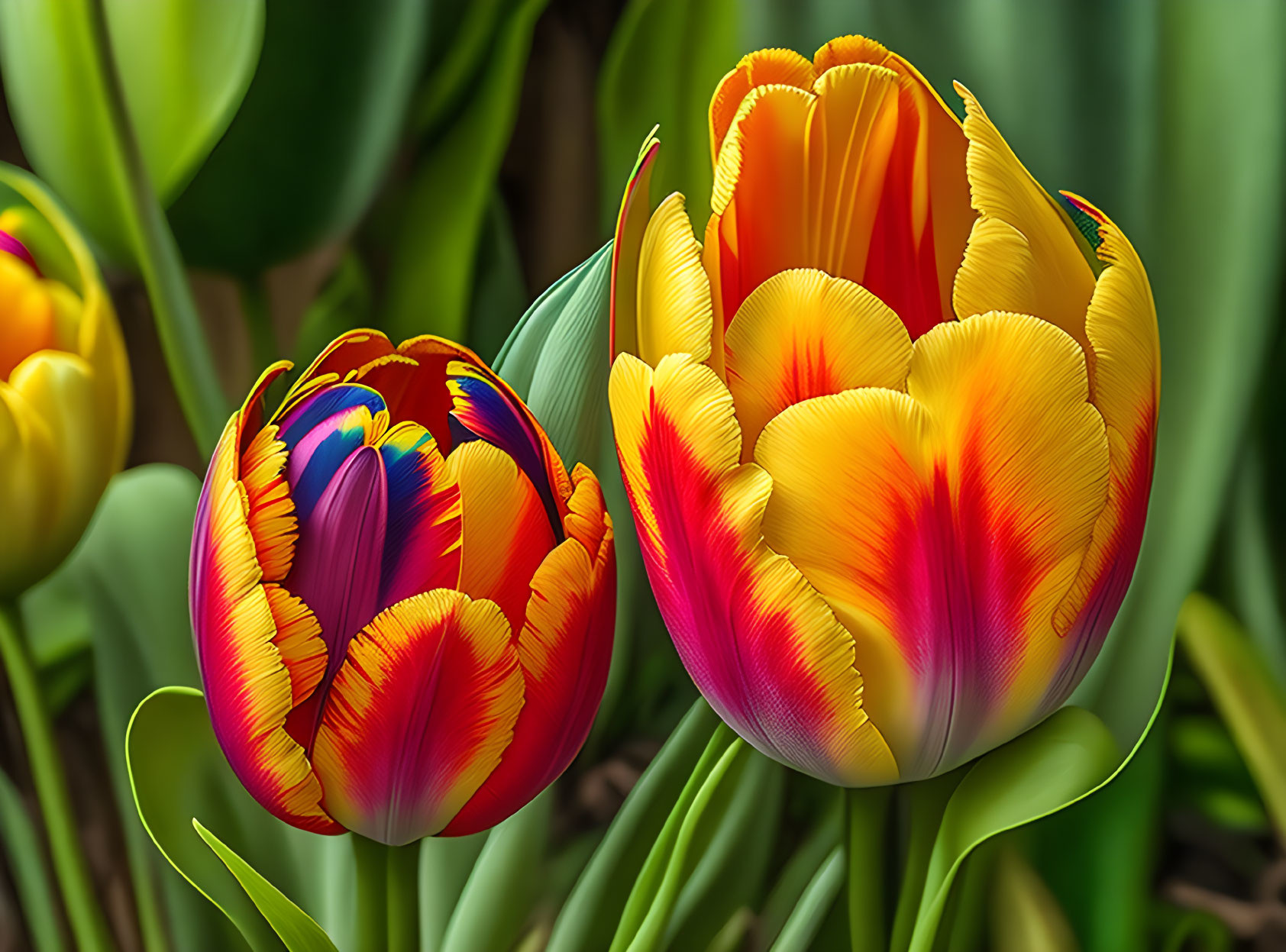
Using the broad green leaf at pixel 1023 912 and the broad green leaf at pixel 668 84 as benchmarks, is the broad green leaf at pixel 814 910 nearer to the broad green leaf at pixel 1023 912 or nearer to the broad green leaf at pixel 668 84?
the broad green leaf at pixel 1023 912

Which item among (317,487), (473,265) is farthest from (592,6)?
(317,487)

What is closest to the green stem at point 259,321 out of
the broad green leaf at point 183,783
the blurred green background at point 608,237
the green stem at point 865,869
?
the blurred green background at point 608,237

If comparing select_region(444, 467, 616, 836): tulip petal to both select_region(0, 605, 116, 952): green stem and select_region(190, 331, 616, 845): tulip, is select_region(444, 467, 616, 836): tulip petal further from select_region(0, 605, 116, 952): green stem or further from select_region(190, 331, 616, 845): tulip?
select_region(0, 605, 116, 952): green stem

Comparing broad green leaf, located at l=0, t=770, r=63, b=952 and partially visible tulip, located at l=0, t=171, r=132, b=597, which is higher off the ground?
partially visible tulip, located at l=0, t=171, r=132, b=597

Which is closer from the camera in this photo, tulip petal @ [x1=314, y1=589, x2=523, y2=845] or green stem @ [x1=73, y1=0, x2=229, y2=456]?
tulip petal @ [x1=314, y1=589, x2=523, y2=845]

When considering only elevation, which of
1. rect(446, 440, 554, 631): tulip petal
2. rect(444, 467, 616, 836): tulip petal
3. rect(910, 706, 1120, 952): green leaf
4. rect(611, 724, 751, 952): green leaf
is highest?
rect(446, 440, 554, 631): tulip petal

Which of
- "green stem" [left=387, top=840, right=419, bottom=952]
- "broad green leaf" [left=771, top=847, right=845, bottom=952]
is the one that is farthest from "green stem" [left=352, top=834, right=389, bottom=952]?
"broad green leaf" [left=771, top=847, right=845, bottom=952]

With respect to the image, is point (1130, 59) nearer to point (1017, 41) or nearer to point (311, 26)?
point (1017, 41)
